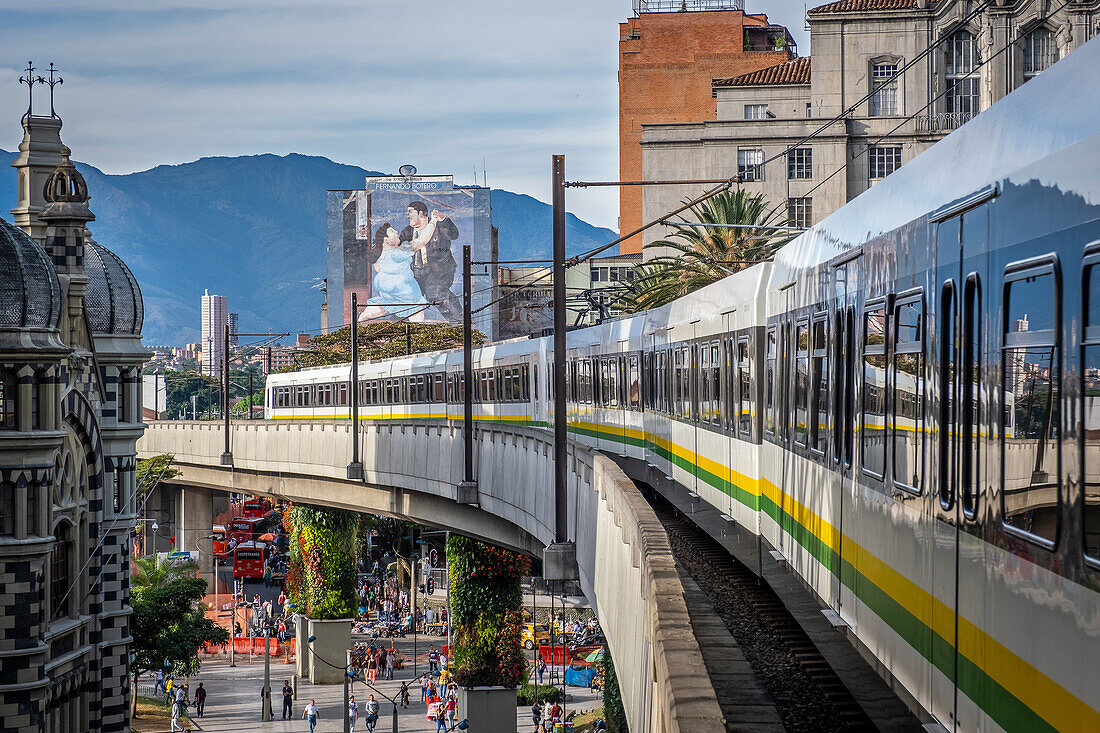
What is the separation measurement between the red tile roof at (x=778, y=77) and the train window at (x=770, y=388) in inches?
2461

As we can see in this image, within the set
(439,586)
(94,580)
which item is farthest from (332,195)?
(94,580)

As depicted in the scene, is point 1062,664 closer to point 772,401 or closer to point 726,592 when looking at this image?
point 772,401

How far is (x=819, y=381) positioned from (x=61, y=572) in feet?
65.9

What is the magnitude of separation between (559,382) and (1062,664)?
1748 centimetres

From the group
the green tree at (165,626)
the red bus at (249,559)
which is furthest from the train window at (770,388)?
the red bus at (249,559)

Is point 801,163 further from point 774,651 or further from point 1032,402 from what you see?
point 1032,402

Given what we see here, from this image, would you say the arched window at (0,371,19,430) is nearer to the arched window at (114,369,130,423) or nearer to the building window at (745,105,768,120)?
the arched window at (114,369,130,423)

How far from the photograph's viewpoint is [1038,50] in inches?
2371

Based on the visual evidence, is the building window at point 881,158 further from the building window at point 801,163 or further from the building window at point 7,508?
the building window at point 7,508

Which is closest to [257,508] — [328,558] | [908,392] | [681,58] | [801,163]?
[681,58]

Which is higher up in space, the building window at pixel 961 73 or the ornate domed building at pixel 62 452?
the building window at pixel 961 73

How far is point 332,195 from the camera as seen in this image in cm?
13138

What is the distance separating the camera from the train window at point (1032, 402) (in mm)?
5152

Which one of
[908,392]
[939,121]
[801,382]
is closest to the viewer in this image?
[908,392]
